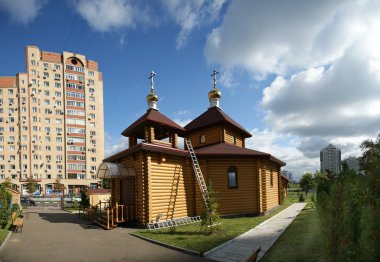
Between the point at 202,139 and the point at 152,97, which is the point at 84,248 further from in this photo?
the point at 202,139

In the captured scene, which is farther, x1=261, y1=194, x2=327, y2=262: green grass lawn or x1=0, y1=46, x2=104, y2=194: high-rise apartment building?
x1=0, y1=46, x2=104, y2=194: high-rise apartment building

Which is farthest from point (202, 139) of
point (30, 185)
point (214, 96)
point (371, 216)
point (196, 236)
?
point (30, 185)

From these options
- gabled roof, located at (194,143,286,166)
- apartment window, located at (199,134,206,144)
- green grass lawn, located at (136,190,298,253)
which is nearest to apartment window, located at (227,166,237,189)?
gabled roof, located at (194,143,286,166)

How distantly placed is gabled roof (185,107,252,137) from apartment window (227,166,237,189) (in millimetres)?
4201

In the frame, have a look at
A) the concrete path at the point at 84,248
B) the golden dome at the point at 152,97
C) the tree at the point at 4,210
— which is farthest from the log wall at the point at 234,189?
the tree at the point at 4,210

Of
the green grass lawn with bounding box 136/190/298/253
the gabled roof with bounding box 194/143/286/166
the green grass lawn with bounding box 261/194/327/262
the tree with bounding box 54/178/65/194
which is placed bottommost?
the tree with bounding box 54/178/65/194

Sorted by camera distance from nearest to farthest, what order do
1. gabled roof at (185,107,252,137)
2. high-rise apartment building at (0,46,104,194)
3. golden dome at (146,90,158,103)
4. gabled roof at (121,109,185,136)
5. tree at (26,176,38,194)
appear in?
1. gabled roof at (121,109,185,136)
2. golden dome at (146,90,158,103)
3. gabled roof at (185,107,252,137)
4. tree at (26,176,38,194)
5. high-rise apartment building at (0,46,104,194)

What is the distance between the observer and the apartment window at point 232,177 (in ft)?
56.6

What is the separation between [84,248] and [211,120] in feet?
43.6

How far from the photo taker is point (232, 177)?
57.0ft

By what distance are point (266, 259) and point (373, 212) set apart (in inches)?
153

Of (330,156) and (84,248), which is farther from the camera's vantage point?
(330,156)

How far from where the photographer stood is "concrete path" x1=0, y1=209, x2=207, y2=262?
28.7ft

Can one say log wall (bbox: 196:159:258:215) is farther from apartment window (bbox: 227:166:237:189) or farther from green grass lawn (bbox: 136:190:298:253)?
green grass lawn (bbox: 136:190:298:253)
